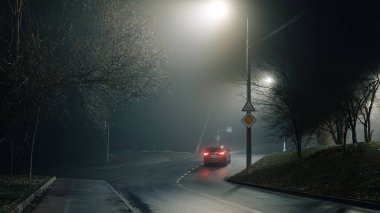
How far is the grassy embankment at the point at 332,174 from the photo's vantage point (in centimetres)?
1595

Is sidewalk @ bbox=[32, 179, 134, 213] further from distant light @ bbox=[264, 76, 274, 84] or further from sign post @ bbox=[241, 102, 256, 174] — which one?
distant light @ bbox=[264, 76, 274, 84]

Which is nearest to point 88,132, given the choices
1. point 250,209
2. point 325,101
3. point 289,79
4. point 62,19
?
point 289,79

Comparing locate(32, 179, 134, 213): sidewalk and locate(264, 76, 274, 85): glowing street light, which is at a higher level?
locate(264, 76, 274, 85): glowing street light

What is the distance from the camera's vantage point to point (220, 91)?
62344 mm

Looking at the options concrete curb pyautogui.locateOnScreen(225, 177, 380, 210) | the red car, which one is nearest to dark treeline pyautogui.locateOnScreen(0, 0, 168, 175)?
concrete curb pyautogui.locateOnScreen(225, 177, 380, 210)

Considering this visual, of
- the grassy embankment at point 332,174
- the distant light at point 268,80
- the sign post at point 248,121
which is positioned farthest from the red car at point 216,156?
the sign post at point 248,121

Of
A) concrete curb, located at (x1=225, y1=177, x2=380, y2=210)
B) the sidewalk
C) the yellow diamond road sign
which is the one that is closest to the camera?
the sidewalk

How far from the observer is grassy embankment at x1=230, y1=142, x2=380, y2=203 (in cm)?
1595

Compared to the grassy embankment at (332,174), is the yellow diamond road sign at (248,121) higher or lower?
higher

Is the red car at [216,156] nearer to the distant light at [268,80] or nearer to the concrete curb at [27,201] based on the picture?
the distant light at [268,80]

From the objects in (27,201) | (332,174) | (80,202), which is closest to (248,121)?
(332,174)

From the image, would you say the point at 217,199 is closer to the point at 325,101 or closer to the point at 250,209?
the point at 250,209

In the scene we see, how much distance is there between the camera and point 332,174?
18.8 m

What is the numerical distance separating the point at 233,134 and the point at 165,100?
17094 millimetres
